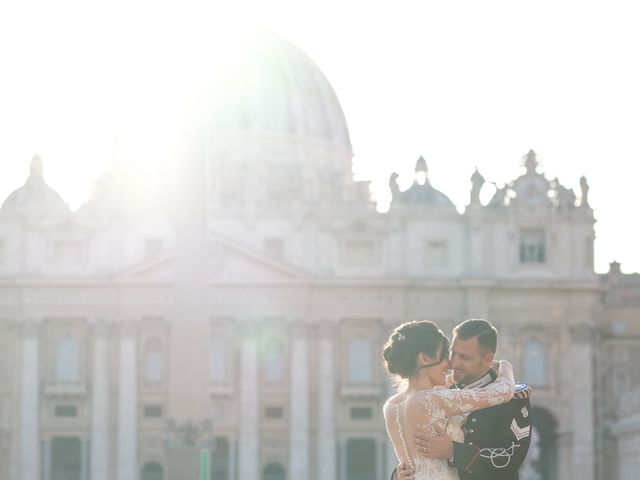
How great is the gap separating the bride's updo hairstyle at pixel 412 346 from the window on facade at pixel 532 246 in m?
60.7

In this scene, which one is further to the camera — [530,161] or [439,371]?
[530,161]

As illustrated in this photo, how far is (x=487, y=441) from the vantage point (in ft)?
30.8

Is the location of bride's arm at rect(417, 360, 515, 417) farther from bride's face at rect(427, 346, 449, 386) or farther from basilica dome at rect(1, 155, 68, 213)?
basilica dome at rect(1, 155, 68, 213)

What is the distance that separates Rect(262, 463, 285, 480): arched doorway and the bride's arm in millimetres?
58888

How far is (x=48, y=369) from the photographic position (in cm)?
6838

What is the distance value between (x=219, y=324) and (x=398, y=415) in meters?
59.2

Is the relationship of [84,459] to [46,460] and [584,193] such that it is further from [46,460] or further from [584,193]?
[584,193]

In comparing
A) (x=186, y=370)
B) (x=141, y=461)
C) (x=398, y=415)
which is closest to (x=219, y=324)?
(x=141, y=461)

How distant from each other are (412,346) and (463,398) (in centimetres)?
44

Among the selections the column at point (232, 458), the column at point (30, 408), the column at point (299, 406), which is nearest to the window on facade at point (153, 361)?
the column at point (232, 458)

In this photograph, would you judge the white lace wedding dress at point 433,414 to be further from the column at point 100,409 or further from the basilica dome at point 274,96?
the basilica dome at point 274,96

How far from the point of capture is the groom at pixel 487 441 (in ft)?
30.4

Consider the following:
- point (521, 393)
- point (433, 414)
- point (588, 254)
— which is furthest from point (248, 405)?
point (433, 414)

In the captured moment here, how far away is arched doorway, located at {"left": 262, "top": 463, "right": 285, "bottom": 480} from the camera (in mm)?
67688
